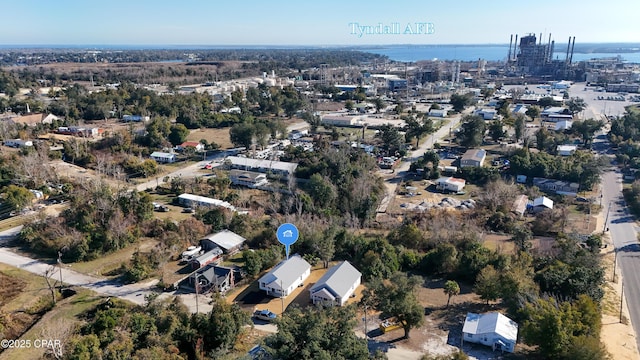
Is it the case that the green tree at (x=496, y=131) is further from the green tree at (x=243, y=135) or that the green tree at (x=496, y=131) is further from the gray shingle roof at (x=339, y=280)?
the gray shingle roof at (x=339, y=280)

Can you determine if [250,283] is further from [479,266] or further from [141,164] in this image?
[141,164]

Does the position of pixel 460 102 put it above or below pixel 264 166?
above

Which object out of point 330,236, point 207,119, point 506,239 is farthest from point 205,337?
point 207,119

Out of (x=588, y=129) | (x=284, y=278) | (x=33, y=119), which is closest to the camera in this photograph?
(x=284, y=278)

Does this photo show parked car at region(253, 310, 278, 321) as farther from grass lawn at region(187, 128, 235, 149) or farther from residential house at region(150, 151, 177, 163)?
grass lawn at region(187, 128, 235, 149)

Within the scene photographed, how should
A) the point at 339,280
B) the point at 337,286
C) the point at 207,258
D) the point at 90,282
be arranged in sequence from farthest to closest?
1. the point at 207,258
2. the point at 90,282
3. the point at 339,280
4. the point at 337,286

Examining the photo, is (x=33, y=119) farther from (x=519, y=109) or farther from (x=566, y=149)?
(x=519, y=109)

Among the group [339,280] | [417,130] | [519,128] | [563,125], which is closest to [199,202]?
[339,280]

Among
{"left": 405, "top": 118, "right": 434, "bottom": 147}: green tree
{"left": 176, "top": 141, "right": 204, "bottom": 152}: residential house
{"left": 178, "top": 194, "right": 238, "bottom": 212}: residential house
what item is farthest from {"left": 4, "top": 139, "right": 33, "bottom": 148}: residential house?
{"left": 405, "top": 118, "right": 434, "bottom": 147}: green tree
